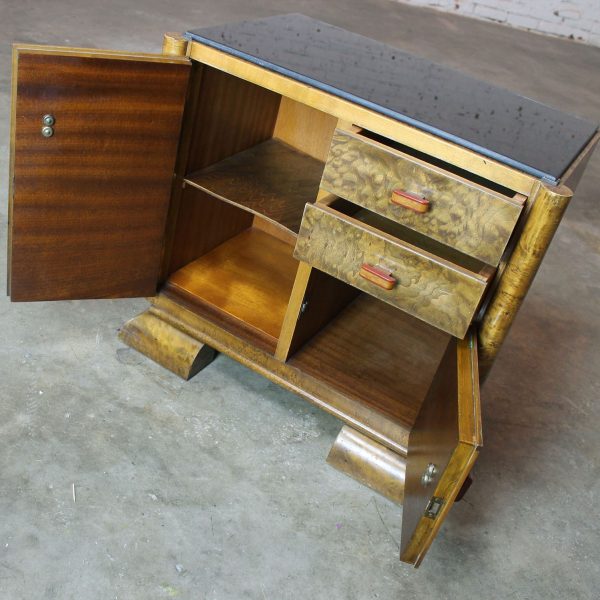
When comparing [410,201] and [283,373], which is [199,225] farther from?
[410,201]

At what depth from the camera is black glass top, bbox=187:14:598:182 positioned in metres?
1.36

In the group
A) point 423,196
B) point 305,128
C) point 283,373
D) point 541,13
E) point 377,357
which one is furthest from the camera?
point 541,13

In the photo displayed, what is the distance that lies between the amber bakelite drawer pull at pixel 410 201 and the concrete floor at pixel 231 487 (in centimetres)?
63

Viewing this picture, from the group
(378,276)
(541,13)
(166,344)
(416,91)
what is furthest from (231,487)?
(541,13)

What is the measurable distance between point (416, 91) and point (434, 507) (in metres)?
0.84

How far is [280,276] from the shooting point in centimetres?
197

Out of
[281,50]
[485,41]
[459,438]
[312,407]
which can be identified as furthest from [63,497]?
[485,41]

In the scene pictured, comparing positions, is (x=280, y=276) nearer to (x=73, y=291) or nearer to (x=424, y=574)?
(x=73, y=291)

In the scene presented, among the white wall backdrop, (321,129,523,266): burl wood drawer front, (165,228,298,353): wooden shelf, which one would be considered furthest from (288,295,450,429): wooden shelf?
the white wall backdrop

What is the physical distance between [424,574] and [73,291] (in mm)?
920

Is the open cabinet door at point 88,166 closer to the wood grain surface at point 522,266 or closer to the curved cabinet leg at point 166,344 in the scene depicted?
the curved cabinet leg at point 166,344

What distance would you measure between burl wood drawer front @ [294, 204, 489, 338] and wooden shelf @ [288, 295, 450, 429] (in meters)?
0.31

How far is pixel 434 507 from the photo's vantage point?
43.6 inches

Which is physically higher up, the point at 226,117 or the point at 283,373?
the point at 226,117
